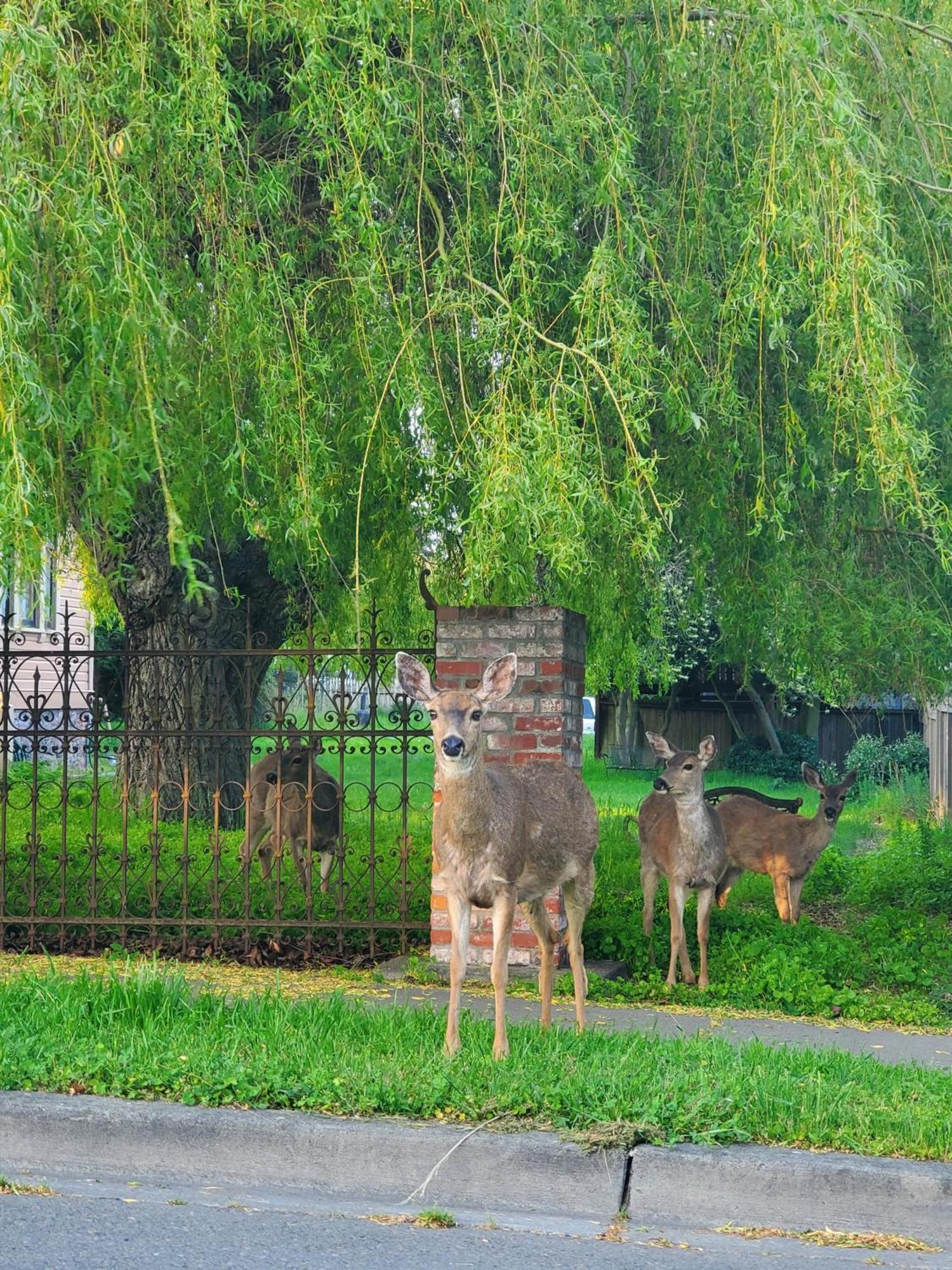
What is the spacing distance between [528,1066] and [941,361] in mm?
5762

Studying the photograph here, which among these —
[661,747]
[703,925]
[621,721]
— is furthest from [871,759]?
[703,925]

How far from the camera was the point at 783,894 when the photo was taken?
12.4m

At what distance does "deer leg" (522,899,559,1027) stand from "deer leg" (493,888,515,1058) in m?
0.49

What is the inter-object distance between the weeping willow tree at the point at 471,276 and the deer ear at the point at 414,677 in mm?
577

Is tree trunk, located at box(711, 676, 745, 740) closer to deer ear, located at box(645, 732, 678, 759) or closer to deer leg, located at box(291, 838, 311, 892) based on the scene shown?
deer leg, located at box(291, 838, 311, 892)

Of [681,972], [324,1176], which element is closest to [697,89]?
[681,972]

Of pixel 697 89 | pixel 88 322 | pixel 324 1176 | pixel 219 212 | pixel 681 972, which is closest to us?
pixel 324 1176

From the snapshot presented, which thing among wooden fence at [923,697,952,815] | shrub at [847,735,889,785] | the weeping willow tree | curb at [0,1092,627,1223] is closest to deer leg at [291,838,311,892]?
the weeping willow tree

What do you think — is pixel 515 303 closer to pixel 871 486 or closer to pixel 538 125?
pixel 538 125

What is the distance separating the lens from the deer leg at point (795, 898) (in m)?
12.3

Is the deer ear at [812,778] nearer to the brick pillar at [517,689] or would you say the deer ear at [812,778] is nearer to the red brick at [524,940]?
the brick pillar at [517,689]

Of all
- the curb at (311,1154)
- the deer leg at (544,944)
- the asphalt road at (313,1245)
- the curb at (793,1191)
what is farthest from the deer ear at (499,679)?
the asphalt road at (313,1245)

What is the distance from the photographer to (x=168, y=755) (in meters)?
15.4

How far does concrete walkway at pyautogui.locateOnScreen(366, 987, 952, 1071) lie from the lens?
8.44 m
